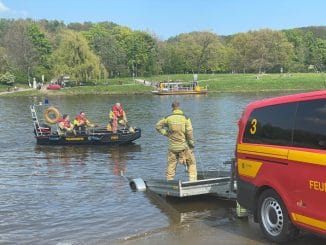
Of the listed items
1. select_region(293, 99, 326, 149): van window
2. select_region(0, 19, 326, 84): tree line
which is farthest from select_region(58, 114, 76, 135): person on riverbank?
select_region(0, 19, 326, 84): tree line

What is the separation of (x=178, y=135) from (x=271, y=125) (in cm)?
447

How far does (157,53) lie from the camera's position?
416 feet

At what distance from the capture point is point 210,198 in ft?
39.4

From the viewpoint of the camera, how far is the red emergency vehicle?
6941mm

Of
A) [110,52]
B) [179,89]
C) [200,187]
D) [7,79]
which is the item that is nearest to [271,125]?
[200,187]

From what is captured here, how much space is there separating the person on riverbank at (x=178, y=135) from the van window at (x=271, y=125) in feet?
12.6

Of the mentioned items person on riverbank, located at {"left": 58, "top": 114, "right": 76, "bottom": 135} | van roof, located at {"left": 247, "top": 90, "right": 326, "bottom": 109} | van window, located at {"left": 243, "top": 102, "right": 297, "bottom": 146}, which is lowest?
person on riverbank, located at {"left": 58, "top": 114, "right": 76, "bottom": 135}

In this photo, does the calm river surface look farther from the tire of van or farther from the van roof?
the van roof

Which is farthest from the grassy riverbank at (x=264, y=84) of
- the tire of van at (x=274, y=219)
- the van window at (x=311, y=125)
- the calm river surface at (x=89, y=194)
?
the van window at (x=311, y=125)

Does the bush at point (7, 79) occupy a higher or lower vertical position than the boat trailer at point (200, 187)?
higher

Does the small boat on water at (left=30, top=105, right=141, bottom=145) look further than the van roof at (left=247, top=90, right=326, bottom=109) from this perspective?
Yes

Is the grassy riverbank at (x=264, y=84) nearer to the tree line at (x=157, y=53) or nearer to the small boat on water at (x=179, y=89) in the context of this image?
the small boat on water at (x=179, y=89)

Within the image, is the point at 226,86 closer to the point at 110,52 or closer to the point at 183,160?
the point at 110,52

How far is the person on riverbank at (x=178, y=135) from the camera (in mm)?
12180
